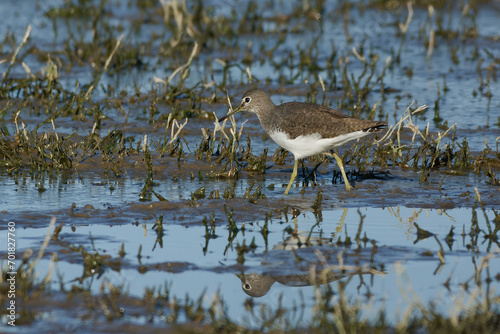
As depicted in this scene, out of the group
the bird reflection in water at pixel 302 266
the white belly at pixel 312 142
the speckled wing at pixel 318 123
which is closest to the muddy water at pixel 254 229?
the bird reflection in water at pixel 302 266

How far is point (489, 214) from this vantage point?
7.59 metres

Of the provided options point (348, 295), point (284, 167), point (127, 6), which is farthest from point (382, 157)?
point (127, 6)

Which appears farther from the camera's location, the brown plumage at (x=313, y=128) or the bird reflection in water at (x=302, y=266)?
the brown plumage at (x=313, y=128)

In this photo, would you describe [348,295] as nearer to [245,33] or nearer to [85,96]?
[85,96]

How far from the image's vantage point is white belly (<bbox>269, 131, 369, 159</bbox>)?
804 centimetres

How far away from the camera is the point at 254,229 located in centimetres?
716

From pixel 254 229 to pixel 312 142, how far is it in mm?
1356

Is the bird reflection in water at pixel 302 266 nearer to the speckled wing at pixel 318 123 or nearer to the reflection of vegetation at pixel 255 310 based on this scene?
the reflection of vegetation at pixel 255 310

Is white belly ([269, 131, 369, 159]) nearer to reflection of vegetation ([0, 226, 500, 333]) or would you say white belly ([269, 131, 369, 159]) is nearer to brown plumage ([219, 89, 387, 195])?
brown plumage ([219, 89, 387, 195])

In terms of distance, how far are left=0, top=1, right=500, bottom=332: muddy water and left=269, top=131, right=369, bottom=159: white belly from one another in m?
0.43

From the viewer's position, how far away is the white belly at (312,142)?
8039 mm

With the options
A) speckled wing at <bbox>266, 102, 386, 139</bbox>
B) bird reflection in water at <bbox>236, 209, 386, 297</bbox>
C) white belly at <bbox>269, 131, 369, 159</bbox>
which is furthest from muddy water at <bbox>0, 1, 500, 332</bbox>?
speckled wing at <bbox>266, 102, 386, 139</bbox>

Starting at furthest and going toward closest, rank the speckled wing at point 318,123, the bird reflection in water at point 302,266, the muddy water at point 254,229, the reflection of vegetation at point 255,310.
Answer: the speckled wing at point 318,123, the bird reflection in water at point 302,266, the muddy water at point 254,229, the reflection of vegetation at point 255,310

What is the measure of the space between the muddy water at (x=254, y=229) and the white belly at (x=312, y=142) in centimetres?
43
